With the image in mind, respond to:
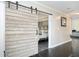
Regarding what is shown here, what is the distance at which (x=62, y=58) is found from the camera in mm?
3789

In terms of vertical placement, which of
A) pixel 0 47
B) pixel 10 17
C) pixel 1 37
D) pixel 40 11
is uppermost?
pixel 40 11

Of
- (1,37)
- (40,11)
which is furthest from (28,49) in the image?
(1,37)

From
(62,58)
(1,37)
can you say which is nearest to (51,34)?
(62,58)

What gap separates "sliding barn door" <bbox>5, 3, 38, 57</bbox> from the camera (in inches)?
124

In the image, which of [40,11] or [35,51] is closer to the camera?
[35,51]

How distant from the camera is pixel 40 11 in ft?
15.2

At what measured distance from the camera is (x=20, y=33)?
3.59 m

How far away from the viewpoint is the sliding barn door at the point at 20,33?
3160 mm

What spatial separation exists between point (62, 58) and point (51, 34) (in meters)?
2.14

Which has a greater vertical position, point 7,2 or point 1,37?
point 7,2

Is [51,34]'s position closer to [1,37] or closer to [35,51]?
[35,51]

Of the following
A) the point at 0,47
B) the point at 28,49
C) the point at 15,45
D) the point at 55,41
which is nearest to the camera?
the point at 0,47

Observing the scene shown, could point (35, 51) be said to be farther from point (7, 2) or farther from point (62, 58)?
point (7, 2)

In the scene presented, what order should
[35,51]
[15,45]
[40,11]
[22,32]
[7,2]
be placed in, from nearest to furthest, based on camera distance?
[7,2] → [15,45] → [22,32] → [35,51] → [40,11]
